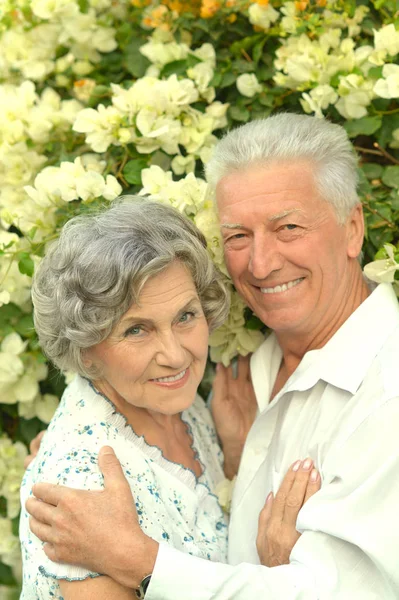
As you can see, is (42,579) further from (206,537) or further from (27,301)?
(27,301)

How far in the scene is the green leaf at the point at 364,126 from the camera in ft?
8.93

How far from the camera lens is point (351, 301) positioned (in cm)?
255

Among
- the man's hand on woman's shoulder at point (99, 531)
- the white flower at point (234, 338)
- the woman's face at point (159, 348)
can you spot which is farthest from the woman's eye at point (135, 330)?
the white flower at point (234, 338)

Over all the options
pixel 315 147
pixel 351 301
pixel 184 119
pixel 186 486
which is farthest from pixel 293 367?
pixel 184 119

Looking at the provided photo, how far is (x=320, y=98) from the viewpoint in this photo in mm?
2705

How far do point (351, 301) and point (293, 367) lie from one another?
0.35 meters

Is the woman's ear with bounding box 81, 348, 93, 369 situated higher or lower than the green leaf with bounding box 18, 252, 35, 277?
lower

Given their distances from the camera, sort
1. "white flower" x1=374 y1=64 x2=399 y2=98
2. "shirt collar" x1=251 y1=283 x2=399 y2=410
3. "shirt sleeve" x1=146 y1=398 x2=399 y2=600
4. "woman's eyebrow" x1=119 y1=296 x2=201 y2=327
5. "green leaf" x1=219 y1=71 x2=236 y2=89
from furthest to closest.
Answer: "green leaf" x1=219 y1=71 x2=236 y2=89 < "white flower" x1=374 y1=64 x2=399 y2=98 < "shirt collar" x1=251 y1=283 x2=399 y2=410 < "woman's eyebrow" x1=119 y1=296 x2=201 y2=327 < "shirt sleeve" x1=146 y1=398 x2=399 y2=600

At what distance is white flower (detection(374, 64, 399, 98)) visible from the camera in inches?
101

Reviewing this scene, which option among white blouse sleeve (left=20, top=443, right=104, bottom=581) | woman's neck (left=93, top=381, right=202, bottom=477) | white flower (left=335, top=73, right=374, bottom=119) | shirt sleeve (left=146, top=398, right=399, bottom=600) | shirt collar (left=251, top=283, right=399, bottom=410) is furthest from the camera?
white flower (left=335, top=73, right=374, bottom=119)

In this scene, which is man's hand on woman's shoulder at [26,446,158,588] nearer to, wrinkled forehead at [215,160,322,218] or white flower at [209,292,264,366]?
white flower at [209,292,264,366]

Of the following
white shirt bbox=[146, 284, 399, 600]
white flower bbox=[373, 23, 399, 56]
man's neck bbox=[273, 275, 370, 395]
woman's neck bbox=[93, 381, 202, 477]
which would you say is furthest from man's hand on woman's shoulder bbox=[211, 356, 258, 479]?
white flower bbox=[373, 23, 399, 56]

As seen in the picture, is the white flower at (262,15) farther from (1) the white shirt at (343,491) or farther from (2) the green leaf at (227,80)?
(1) the white shirt at (343,491)

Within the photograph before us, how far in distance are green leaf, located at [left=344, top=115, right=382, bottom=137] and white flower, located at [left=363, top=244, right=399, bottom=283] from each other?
19.6 inches
